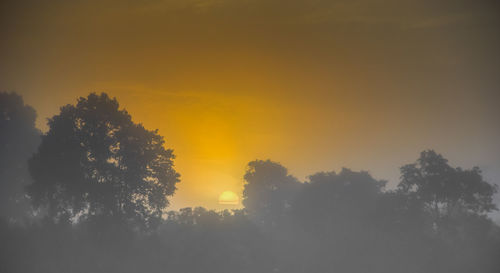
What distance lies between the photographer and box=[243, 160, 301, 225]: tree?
6738 centimetres

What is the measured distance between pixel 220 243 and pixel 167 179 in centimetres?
999

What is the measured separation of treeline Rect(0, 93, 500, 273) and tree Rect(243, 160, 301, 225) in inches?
7.7

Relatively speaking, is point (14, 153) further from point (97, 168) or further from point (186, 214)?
point (186, 214)

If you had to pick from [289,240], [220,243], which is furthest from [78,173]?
[289,240]

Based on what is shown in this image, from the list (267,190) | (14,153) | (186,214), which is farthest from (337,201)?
(14,153)

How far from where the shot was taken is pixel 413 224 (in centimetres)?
5622

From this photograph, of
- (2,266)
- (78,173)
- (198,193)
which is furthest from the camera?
(198,193)

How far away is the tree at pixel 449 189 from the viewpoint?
189 feet

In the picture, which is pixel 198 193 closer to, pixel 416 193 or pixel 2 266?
pixel 416 193

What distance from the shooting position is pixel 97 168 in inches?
1693

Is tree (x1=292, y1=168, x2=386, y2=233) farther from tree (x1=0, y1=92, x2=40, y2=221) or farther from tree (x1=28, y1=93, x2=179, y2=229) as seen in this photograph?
tree (x1=0, y1=92, x2=40, y2=221)

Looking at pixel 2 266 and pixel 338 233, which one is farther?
pixel 338 233

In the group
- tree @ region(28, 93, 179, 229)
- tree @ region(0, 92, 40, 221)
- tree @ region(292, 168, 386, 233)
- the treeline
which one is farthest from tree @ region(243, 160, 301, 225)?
tree @ region(0, 92, 40, 221)

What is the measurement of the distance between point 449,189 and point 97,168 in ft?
151
